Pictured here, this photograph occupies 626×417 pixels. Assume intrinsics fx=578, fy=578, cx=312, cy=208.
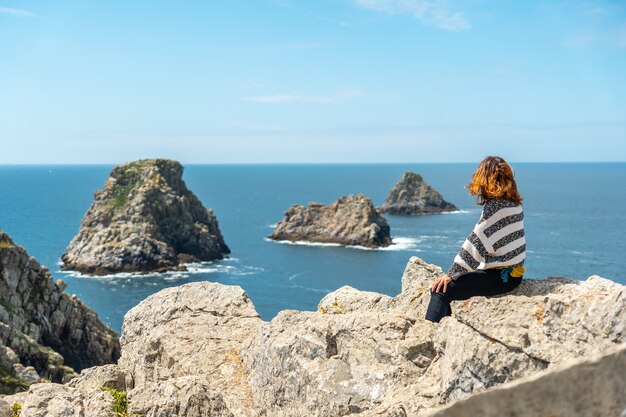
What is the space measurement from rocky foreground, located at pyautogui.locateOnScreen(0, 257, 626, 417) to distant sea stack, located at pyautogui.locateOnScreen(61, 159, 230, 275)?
365 ft

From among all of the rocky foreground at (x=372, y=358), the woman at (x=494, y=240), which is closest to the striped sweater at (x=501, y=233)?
the woman at (x=494, y=240)

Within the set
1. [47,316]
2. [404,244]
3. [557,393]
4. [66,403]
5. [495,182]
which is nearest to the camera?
[557,393]

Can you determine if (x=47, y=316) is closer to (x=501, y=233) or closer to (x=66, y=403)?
(x=66, y=403)

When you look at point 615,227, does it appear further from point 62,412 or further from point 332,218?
point 62,412

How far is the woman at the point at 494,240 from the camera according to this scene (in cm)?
1025

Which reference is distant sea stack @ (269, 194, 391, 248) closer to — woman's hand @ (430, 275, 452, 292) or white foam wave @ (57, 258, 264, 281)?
white foam wave @ (57, 258, 264, 281)

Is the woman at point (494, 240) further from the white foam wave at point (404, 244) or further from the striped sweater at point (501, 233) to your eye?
the white foam wave at point (404, 244)

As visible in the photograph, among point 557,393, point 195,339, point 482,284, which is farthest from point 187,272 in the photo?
point 557,393

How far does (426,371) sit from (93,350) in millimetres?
40686

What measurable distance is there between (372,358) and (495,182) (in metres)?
4.05

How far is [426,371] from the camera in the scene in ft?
34.5

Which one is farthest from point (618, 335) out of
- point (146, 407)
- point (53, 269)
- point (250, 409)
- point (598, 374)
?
point (53, 269)

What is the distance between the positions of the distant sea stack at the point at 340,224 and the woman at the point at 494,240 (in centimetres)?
13810

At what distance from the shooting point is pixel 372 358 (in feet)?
36.6
